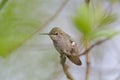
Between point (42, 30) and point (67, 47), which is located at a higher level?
point (67, 47)

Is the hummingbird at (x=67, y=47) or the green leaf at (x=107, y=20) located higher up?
the green leaf at (x=107, y=20)

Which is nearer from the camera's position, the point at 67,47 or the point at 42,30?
the point at 67,47

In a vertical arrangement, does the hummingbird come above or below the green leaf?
below

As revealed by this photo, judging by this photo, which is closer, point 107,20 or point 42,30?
point 107,20

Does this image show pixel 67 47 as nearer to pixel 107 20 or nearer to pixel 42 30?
pixel 107 20

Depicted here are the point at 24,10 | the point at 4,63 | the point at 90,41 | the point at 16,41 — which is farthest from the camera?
the point at 4,63

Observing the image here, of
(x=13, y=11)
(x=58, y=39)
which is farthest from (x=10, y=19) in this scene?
(x=58, y=39)

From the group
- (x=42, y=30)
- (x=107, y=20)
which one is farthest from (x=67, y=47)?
(x=42, y=30)

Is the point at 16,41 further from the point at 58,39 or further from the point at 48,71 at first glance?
the point at 48,71

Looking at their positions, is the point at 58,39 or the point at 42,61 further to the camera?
the point at 42,61

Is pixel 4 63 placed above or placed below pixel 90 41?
below

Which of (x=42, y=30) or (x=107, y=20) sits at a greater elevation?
(x=107, y=20)
